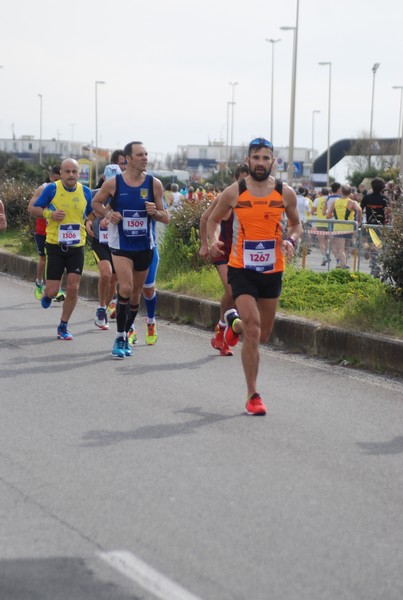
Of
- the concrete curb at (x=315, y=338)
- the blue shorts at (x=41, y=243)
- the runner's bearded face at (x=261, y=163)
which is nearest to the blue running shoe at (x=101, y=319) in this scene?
the concrete curb at (x=315, y=338)

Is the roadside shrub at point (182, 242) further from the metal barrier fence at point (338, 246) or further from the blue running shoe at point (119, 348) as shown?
the blue running shoe at point (119, 348)

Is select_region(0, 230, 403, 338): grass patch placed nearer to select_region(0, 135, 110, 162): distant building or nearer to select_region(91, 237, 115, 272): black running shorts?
select_region(91, 237, 115, 272): black running shorts

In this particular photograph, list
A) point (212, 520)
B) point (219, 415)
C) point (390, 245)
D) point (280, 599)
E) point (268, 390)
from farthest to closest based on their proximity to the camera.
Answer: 1. point (390, 245)
2. point (268, 390)
3. point (219, 415)
4. point (212, 520)
5. point (280, 599)

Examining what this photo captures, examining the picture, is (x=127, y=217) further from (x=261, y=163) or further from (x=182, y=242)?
(x=182, y=242)

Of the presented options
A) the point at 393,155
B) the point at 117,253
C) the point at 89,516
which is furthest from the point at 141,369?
the point at 393,155

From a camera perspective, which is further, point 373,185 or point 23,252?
point 23,252

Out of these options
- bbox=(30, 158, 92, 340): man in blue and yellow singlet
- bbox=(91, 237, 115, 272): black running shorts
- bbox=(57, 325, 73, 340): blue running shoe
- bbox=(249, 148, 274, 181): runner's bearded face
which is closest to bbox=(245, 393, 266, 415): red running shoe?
bbox=(249, 148, 274, 181): runner's bearded face

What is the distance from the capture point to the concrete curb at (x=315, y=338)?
414 inches

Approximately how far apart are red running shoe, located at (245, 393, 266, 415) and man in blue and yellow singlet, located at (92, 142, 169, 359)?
2.72m

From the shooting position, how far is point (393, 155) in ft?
269

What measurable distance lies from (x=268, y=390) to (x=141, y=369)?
1.41m

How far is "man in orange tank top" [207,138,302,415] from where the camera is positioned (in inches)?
335

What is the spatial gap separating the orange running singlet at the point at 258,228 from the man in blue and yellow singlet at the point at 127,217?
7.55ft

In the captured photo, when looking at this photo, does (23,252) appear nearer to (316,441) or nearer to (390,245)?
(390,245)
